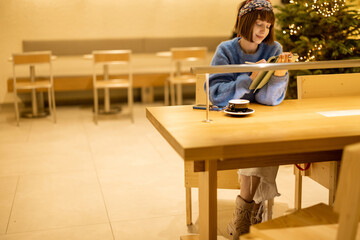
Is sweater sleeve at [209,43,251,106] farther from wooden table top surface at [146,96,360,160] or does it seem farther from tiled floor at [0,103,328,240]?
tiled floor at [0,103,328,240]

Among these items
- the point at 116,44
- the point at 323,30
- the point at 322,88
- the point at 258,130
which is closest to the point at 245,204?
the point at 258,130

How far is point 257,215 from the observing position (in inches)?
96.7

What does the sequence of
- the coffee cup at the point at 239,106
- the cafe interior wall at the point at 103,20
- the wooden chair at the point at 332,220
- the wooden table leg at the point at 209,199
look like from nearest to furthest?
the wooden chair at the point at 332,220, the wooden table leg at the point at 209,199, the coffee cup at the point at 239,106, the cafe interior wall at the point at 103,20

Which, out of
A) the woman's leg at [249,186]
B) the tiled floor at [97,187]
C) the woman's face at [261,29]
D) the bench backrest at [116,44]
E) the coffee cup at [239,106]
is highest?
the woman's face at [261,29]

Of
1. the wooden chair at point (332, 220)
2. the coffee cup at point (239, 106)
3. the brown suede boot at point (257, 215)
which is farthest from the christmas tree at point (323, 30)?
the wooden chair at point (332, 220)

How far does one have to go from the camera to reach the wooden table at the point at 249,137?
1.64 meters

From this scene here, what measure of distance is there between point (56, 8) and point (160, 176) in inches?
167

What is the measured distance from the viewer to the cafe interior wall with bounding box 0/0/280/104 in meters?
6.83

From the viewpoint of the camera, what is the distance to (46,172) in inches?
152

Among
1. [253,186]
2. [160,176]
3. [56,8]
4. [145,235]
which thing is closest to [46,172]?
[160,176]

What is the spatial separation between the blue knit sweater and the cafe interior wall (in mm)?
5067

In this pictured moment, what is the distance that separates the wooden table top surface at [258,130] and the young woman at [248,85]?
0.11 metres

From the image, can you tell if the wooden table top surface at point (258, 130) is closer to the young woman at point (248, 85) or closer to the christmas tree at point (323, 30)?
the young woman at point (248, 85)

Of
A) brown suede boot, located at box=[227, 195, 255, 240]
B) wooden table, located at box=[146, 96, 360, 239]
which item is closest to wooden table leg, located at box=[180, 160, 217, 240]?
wooden table, located at box=[146, 96, 360, 239]
